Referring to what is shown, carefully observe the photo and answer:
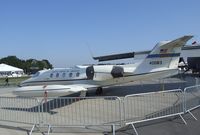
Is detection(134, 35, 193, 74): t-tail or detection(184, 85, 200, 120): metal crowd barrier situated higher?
detection(134, 35, 193, 74): t-tail

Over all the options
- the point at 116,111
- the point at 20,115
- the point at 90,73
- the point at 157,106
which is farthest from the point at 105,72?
the point at 20,115

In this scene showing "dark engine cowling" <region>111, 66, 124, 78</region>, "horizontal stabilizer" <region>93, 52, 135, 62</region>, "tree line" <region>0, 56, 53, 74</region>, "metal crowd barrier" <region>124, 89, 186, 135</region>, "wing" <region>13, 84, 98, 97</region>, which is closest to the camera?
"metal crowd barrier" <region>124, 89, 186, 135</region>

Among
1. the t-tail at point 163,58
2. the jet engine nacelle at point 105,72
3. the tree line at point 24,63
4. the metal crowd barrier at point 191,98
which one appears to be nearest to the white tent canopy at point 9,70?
the tree line at point 24,63

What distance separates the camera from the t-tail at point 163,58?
837 inches

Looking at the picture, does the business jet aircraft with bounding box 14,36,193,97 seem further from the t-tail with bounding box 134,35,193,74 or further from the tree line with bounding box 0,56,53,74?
the tree line with bounding box 0,56,53,74

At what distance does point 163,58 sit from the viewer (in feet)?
70.8

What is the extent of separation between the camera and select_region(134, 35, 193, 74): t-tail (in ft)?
69.7

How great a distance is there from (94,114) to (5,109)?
3.71m

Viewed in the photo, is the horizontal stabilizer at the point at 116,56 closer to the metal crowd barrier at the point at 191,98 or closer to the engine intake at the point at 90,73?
the engine intake at the point at 90,73

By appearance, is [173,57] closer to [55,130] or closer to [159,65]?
[159,65]

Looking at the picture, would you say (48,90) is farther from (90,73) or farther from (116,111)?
(90,73)

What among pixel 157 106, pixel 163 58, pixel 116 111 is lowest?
pixel 116 111

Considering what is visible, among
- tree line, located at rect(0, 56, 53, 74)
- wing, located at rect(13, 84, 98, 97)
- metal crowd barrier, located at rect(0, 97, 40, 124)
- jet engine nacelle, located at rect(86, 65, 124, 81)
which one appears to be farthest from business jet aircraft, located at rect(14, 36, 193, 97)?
tree line, located at rect(0, 56, 53, 74)

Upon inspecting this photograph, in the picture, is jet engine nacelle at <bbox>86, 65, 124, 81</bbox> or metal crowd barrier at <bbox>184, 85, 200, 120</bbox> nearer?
metal crowd barrier at <bbox>184, 85, 200, 120</bbox>
